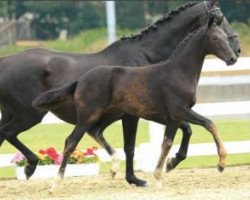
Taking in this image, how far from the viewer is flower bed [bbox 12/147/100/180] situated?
10.6 metres

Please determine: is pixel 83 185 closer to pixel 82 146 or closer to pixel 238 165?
pixel 238 165

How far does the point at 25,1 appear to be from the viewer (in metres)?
41.1

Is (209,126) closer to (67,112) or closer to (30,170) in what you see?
(67,112)

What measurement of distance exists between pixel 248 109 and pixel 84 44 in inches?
751

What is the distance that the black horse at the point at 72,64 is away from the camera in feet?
31.7

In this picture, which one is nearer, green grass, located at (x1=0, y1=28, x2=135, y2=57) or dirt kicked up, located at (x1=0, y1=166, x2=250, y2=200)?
dirt kicked up, located at (x1=0, y1=166, x2=250, y2=200)

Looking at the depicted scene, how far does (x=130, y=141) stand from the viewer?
9.62 m

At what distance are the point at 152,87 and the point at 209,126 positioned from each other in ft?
2.45

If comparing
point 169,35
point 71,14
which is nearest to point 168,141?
point 169,35

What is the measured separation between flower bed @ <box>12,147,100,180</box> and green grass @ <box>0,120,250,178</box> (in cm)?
56

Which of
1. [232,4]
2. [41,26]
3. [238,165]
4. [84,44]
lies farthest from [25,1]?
[238,165]

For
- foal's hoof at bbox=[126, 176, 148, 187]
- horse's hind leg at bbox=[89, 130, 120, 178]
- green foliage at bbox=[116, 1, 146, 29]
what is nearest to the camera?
horse's hind leg at bbox=[89, 130, 120, 178]

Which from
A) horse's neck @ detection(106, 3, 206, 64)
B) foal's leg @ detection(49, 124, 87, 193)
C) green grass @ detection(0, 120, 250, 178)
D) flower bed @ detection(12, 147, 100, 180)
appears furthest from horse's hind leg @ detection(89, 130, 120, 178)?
green grass @ detection(0, 120, 250, 178)

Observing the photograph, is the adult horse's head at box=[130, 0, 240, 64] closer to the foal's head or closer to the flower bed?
the foal's head
